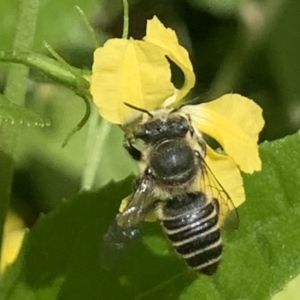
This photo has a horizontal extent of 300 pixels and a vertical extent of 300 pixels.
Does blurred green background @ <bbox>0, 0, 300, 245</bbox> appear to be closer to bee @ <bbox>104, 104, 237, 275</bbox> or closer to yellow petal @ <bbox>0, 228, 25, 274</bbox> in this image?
yellow petal @ <bbox>0, 228, 25, 274</bbox>

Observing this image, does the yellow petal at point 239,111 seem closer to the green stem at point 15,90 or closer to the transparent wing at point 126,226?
the transparent wing at point 126,226

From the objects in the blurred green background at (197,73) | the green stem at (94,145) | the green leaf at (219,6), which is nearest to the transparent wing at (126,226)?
the green stem at (94,145)

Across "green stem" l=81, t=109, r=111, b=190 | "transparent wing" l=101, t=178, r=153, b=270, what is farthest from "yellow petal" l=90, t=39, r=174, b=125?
"green stem" l=81, t=109, r=111, b=190

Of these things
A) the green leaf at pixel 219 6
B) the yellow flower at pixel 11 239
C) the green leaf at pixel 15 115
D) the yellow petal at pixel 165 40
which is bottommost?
the yellow flower at pixel 11 239

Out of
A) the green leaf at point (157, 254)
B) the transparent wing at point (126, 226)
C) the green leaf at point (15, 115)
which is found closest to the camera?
the green leaf at point (15, 115)

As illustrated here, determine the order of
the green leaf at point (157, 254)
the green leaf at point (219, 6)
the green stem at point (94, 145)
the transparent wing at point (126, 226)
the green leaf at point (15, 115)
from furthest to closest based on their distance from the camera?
the green leaf at point (219, 6)
the green stem at point (94, 145)
the green leaf at point (157, 254)
the transparent wing at point (126, 226)
the green leaf at point (15, 115)

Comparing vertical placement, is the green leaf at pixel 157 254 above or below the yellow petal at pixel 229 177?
below

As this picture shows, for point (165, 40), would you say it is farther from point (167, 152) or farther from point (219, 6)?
point (219, 6)

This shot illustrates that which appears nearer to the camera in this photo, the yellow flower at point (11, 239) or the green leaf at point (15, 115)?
the green leaf at point (15, 115)
